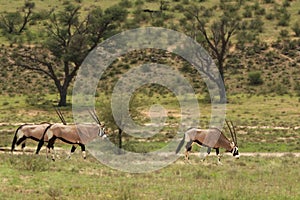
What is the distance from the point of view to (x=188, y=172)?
65.2 feet

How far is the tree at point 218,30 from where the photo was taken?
5081cm

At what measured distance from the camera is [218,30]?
52.1 m

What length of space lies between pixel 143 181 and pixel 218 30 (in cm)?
3540

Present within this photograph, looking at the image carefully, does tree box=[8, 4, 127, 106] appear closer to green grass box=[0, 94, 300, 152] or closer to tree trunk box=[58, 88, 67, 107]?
tree trunk box=[58, 88, 67, 107]

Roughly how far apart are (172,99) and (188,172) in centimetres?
3184

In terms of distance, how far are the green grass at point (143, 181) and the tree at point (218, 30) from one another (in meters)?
28.8

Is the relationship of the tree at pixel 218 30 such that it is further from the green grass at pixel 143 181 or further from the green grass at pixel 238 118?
the green grass at pixel 143 181

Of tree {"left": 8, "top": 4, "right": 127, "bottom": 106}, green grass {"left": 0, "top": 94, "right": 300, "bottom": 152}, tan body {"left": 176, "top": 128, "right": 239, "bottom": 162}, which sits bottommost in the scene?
green grass {"left": 0, "top": 94, "right": 300, "bottom": 152}

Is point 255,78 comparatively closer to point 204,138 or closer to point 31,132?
point 204,138

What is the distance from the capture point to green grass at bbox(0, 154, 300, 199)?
15523 mm

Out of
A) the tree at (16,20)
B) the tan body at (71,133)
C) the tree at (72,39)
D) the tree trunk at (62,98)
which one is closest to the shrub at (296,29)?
the tree at (72,39)

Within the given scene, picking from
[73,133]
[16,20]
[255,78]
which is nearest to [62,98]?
[255,78]

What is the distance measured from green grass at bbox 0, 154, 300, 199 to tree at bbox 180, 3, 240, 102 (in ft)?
94.5

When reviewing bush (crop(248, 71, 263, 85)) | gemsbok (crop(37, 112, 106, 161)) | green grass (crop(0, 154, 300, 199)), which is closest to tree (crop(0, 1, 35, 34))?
bush (crop(248, 71, 263, 85))
